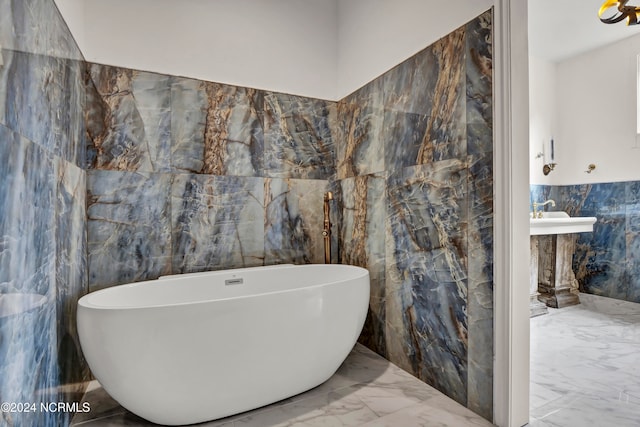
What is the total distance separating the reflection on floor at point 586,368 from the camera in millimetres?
1450

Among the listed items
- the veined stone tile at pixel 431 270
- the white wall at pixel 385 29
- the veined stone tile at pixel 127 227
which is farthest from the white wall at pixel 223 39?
the veined stone tile at pixel 431 270

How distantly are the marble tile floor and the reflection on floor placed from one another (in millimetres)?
409

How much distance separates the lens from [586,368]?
188cm

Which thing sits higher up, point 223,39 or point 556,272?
point 223,39

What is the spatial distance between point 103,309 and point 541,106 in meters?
4.44

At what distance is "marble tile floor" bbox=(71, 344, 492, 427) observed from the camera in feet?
4.65

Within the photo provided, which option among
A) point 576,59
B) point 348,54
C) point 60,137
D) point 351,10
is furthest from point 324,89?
point 576,59

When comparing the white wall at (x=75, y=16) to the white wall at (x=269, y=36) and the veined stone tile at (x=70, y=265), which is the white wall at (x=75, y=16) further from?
→ the veined stone tile at (x=70, y=265)

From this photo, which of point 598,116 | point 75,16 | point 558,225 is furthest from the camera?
point 598,116

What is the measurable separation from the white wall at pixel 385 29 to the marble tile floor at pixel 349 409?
5.89 ft

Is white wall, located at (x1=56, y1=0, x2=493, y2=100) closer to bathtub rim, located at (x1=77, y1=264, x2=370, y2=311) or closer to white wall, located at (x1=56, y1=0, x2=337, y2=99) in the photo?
white wall, located at (x1=56, y1=0, x2=337, y2=99)

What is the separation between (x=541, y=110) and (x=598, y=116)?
0.52 m

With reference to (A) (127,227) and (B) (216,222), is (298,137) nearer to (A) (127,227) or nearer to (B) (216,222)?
(B) (216,222)

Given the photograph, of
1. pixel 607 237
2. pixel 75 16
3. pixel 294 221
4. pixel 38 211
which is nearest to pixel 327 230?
pixel 294 221
